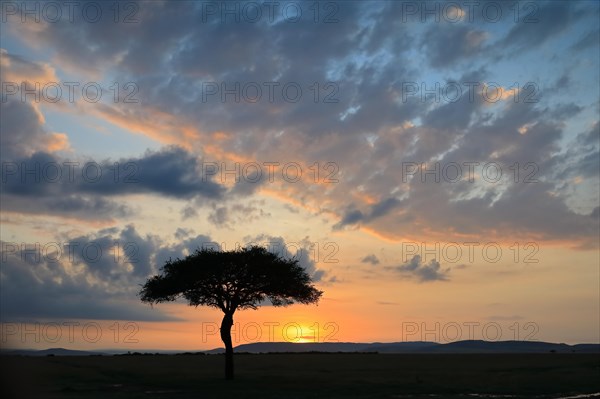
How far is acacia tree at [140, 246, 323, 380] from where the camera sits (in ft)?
217

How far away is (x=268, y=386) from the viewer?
56.4m

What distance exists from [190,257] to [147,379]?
41.0 ft

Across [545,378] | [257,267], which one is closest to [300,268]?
[257,267]

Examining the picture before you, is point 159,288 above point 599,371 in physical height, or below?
above

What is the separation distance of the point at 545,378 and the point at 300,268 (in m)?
25.3

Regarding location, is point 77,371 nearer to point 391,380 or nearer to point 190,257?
point 190,257

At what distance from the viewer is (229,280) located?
66688mm

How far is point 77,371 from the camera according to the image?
233ft

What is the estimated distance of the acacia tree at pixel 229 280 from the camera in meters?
66.2

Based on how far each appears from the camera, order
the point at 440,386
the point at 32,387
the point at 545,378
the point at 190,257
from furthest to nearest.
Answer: the point at 190,257 < the point at 545,378 < the point at 440,386 < the point at 32,387

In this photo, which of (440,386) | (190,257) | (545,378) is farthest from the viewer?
(190,257)

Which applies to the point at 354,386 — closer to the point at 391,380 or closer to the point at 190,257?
the point at 391,380

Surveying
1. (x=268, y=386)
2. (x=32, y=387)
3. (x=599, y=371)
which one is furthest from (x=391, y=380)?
(x=32, y=387)

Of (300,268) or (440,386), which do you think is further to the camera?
(300,268)
